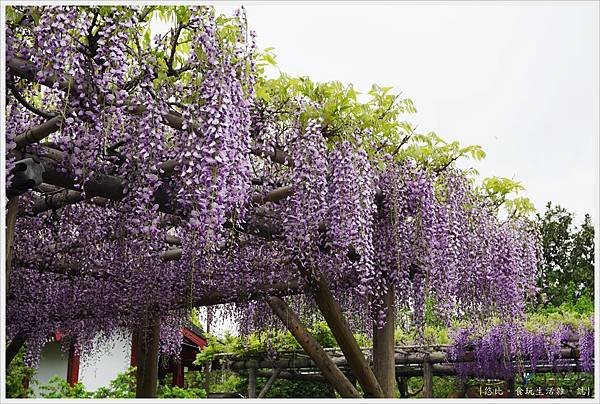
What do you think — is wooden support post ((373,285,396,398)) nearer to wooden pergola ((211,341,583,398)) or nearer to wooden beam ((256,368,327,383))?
wooden pergola ((211,341,583,398))

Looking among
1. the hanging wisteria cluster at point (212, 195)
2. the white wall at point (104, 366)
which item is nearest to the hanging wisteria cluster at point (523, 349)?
the hanging wisteria cluster at point (212, 195)

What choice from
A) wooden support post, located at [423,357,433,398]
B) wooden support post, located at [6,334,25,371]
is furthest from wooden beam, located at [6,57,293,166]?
wooden support post, located at [423,357,433,398]

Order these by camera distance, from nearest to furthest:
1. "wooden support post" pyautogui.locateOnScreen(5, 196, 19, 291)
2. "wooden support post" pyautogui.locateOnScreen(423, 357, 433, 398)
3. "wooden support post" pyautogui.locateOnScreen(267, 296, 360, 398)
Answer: "wooden support post" pyautogui.locateOnScreen(5, 196, 19, 291) < "wooden support post" pyautogui.locateOnScreen(267, 296, 360, 398) < "wooden support post" pyautogui.locateOnScreen(423, 357, 433, 398)

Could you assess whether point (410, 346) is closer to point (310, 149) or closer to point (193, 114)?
point (310, 149)

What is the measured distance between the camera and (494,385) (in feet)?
51.2

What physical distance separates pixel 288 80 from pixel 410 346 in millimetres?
7653

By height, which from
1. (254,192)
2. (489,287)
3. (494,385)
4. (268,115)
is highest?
(268,115)

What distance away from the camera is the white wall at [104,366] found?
11.3m

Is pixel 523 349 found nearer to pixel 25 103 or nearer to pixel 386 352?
pixel 386 352

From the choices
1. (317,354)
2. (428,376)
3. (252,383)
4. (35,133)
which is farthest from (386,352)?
(252,383)

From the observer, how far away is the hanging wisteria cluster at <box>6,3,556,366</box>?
3.26m

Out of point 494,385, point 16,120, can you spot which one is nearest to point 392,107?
point 16,120

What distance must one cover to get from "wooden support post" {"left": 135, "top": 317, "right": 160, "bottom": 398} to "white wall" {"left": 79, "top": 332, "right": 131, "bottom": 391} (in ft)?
8.29

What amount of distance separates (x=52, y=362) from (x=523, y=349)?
7.17 metres
